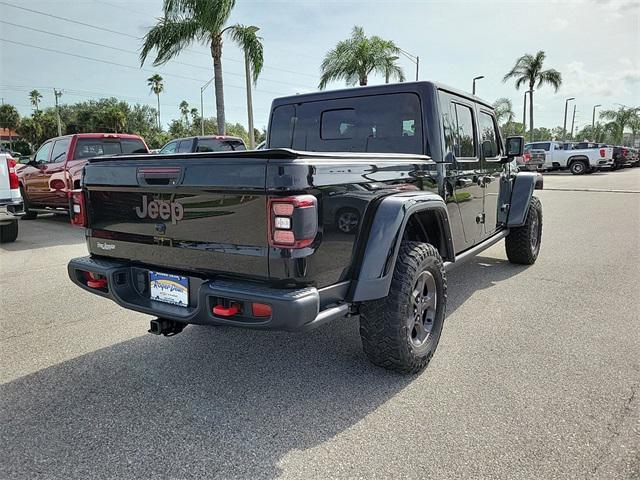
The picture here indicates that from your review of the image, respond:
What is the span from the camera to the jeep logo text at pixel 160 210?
271 centimetres

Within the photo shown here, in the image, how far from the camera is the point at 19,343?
3760mm

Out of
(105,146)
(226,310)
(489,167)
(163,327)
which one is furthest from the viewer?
(105,146)

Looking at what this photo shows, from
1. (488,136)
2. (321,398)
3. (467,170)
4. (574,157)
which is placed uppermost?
(488,136)

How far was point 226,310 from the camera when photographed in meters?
2.46

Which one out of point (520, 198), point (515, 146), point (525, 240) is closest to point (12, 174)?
point (515, 146)

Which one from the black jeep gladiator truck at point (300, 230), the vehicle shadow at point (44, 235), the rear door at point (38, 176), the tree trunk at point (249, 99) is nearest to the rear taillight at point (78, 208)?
the black jeep gladiator truck at point (300, 230)

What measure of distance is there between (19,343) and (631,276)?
20.4 feet

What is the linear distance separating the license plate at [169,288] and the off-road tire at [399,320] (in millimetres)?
1053

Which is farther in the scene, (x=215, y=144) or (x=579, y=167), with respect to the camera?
(x=579, y=167)

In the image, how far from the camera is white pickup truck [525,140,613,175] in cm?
2588

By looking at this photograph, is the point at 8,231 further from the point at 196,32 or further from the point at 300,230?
the point at 196,32

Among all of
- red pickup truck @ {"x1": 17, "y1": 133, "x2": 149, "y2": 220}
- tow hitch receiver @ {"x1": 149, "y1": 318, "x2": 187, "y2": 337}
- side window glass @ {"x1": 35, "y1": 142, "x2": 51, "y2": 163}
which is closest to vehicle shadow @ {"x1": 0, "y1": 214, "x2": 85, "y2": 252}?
red pickup truck @ {"x1": 17, "y1": 133, "x2": 149, "y2": 220}

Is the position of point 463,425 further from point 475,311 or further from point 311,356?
point 475,311

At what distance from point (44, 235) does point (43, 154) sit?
229 cm
